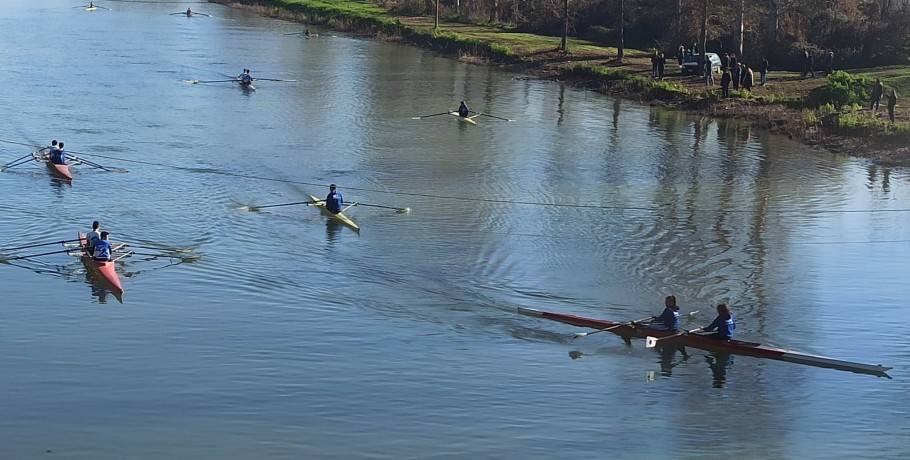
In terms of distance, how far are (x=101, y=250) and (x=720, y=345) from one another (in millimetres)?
12036

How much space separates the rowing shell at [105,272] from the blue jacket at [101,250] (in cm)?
11

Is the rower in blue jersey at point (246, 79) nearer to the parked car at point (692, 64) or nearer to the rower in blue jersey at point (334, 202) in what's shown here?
the parked car at point (692, 64)

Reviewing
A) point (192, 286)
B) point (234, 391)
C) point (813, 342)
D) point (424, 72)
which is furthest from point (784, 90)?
point (234, 391)

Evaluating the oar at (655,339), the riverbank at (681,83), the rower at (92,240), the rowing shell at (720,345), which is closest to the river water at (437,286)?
the rowing shell at (720,345)

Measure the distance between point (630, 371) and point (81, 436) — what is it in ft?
28.4

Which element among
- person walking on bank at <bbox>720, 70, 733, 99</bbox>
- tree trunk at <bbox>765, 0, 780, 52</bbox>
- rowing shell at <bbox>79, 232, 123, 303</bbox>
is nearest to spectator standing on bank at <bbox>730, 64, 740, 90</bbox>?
person walking on bank at <bbox>720, 70, 733, 99</bbox>

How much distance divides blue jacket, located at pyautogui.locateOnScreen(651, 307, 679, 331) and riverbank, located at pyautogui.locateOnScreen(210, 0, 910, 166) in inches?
706

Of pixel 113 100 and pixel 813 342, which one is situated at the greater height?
pixel 113 100

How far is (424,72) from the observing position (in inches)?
2138

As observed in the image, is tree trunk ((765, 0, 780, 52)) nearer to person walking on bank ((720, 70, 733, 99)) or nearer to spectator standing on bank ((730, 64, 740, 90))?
spectator standing on bank ((730, 64, 740, 90))

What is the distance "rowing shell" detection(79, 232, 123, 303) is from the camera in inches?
859

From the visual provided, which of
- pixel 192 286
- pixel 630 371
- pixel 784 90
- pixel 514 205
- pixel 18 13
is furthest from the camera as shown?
pixel 18 13

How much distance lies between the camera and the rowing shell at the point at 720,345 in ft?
60.5

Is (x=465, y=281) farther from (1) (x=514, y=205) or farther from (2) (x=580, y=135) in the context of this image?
(2) (x=580, y=135)
